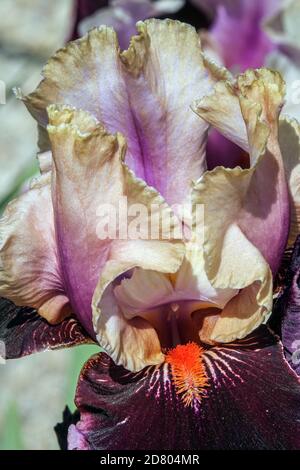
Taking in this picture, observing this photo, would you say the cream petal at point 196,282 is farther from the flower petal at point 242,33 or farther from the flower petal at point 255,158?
the flower petal at point 242,33

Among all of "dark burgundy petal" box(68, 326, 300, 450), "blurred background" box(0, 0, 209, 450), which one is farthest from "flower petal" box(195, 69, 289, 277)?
"blurred background" box(0, 0, 209, 450)

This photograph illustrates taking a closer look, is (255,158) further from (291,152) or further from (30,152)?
(30,152)

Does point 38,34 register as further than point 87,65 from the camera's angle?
Yes

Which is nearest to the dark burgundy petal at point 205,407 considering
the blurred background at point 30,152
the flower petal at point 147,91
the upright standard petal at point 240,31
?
the flower petal at point 147,91

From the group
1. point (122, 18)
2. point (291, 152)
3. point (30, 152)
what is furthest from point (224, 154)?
point (30, 152)
